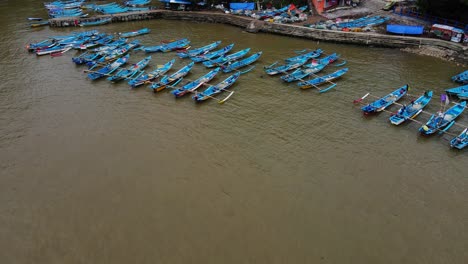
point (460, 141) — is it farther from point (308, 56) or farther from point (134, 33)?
point (134, 33)

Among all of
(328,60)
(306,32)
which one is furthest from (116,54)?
(328,60)

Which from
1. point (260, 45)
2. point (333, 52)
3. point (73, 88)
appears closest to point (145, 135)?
point (73, 88)

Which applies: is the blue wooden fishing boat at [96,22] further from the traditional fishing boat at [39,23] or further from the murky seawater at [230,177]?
the murky seawater at [230,177]

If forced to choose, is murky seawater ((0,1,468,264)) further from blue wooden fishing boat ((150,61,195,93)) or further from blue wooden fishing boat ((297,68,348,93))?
blue wooden fishing boat ((150,61,195,93))

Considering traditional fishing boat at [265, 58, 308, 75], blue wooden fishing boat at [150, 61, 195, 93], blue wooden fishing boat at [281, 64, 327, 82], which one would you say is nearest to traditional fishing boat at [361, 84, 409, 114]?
blue wooden fishing boat at [281, 64, 327, 82]

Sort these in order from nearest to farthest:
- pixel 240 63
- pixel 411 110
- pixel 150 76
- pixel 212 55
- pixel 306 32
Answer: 1. pixel 411 110
2. pixel 150 76
3. pixel 240 63
4. pixel 212 55
5. pixel 306 32

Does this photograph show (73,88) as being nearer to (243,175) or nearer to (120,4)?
(243,175)

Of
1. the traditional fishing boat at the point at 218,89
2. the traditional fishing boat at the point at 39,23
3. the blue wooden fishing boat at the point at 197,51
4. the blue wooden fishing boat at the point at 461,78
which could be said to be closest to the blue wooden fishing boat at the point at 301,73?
the traditional fishing boat at the point at 218,89
